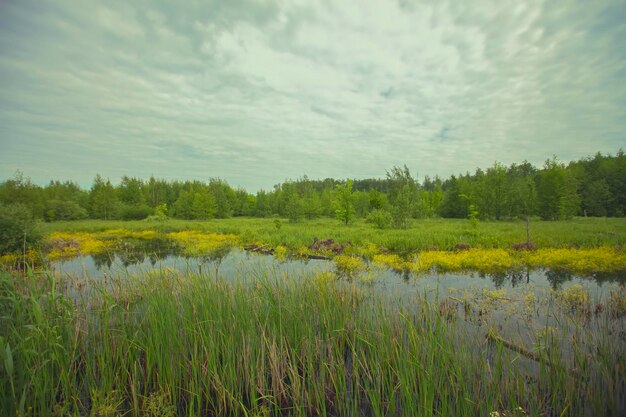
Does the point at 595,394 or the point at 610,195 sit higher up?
the point at 610,195

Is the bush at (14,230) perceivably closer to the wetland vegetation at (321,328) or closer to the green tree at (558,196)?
the wetland vegetation at (321,328)

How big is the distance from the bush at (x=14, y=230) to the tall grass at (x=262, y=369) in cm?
1530

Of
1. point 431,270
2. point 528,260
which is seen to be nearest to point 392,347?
point 431,270

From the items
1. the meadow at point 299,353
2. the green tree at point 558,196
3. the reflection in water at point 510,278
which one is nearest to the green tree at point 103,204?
the meadow at point 299,353

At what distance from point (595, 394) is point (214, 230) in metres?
30.6

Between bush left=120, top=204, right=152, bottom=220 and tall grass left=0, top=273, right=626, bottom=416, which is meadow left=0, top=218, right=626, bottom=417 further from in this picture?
bush left=120, top=204, right=152, bottom=220

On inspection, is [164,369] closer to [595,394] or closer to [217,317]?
A: [217,317]

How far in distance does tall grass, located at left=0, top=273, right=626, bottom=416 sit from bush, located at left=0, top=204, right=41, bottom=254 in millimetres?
15304

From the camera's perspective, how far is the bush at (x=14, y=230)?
1445cm

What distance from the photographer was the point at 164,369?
4.00 metres

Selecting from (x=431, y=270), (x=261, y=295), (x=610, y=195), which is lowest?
(x=431, y=270)

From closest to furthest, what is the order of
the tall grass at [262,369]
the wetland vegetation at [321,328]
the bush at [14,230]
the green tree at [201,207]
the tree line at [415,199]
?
the tall grass at [262,369] → the wetland vegetation at [321,328] → the bush at [14,230] → the tree line at [415,199] → the green tree at [201,207]

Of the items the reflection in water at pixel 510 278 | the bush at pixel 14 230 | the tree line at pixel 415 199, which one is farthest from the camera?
the tree line at pixel 415 199

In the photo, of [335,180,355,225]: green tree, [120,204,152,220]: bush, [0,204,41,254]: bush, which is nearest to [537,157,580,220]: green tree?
[335,180,355,225]: green tree
